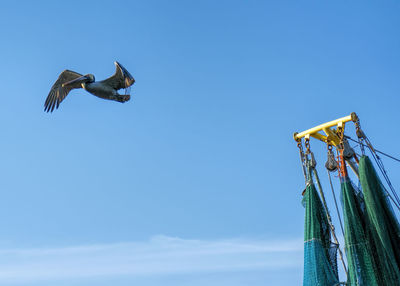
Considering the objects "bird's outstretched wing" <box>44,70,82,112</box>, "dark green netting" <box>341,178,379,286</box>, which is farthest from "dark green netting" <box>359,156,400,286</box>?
"bird's outstretched wing" <box>44,70,82,112</box>

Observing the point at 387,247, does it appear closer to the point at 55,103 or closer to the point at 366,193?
the point at 366,193

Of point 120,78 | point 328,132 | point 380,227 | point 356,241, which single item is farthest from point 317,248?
point 120,78

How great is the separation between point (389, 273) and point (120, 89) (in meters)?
7.46

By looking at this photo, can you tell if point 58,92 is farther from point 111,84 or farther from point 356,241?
point 356,241

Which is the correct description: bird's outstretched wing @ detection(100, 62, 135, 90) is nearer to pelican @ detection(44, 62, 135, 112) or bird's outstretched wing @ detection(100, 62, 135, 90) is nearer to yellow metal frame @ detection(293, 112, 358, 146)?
pelican @ detection(44, 62, 135, 112)

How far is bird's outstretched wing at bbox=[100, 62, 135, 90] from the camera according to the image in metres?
12.8

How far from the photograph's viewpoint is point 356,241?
541 inches

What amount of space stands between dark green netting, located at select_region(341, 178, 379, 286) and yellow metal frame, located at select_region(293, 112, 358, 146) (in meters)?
1.42

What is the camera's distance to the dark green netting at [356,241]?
1328 centimetres

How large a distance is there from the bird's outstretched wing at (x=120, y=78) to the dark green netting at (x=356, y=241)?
604 cm

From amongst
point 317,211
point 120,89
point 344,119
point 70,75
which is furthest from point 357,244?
point 70,75

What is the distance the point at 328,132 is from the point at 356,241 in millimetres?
3197

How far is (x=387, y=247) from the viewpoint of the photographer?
13.3 meters

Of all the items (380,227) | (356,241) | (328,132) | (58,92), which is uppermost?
(58,92)
